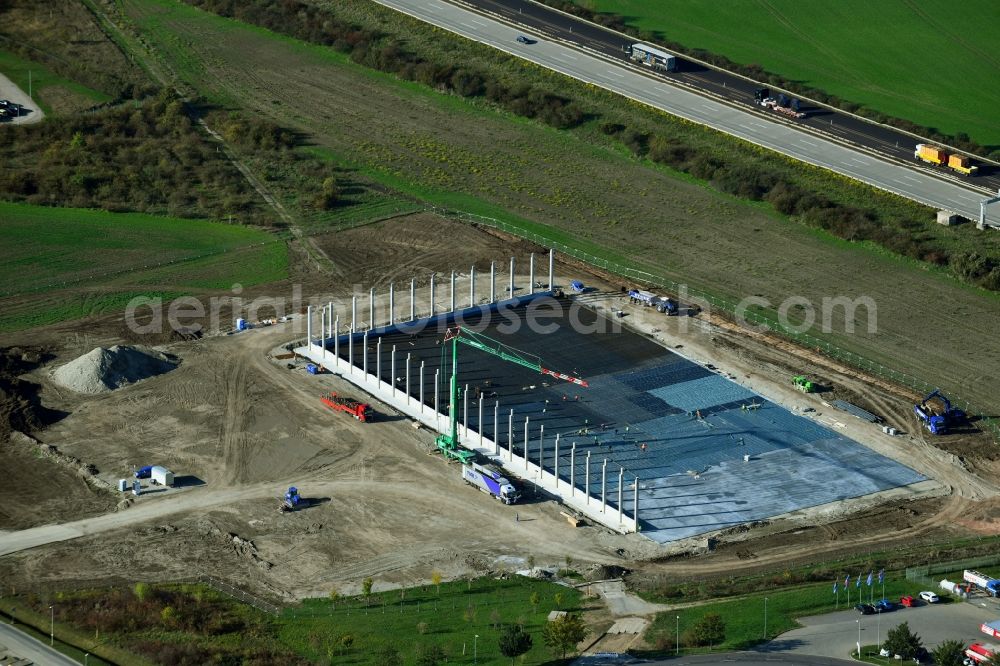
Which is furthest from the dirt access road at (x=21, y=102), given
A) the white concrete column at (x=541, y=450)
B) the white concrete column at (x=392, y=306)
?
the white concrete column at (x=541, y=450)

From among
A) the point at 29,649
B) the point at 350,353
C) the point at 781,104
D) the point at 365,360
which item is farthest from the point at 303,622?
the point at 781,104

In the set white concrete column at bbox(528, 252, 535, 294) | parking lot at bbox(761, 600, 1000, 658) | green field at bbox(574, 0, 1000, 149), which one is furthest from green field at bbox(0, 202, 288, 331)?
green field at bbox(574, 0, 1000, 149)

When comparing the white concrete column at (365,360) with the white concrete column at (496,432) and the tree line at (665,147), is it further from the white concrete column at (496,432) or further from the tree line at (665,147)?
the tree line at (665,147)

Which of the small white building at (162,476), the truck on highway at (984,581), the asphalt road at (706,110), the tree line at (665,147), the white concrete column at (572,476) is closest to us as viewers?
the truck on highway at (984,581)

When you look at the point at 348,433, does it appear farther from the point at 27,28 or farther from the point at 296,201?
the point at 27,28

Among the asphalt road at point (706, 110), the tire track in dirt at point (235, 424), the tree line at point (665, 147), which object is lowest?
the tire track in dirt at point (235, 424)

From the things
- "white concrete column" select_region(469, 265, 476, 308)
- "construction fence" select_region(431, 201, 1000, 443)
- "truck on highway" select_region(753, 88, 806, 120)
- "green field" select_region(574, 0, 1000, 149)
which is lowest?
"white concrete column" select_region(469, 265, 476, 308)

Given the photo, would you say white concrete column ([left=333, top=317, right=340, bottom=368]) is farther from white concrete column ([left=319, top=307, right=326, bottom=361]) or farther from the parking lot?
the parking lot
